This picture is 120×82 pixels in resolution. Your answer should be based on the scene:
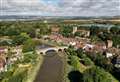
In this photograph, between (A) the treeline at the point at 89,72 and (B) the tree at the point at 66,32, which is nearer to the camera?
(A) the treeline at the point at 89,72

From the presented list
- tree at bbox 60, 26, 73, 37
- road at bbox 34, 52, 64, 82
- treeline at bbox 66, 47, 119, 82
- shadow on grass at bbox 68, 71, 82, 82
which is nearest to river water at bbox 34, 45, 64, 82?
road at bbox 34, 52, 64, 82

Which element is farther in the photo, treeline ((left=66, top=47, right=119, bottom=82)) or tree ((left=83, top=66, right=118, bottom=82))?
treeline ((left=66, top=47, right=119, bottom=82))

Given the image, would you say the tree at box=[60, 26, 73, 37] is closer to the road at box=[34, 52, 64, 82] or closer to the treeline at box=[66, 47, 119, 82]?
the treeline at box=[66, 47, 119, 82]

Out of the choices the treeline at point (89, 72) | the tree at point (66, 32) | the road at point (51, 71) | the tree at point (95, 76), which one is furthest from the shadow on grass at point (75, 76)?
the tree at point (66, 32)

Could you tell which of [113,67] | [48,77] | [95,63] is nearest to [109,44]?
[95,63]

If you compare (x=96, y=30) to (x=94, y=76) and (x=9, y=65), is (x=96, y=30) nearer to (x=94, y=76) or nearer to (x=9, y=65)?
(x=9, y=65)

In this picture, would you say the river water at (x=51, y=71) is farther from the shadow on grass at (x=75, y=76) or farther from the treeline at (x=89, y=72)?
the treeline at (x=89, y=72)
